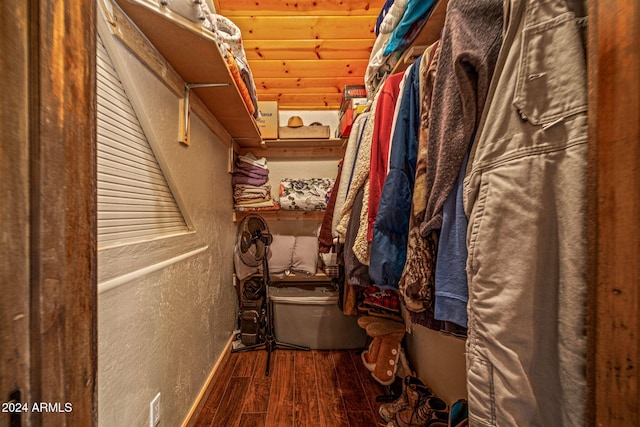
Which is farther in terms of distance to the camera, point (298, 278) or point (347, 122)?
point (298, 278)

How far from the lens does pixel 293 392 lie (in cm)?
144

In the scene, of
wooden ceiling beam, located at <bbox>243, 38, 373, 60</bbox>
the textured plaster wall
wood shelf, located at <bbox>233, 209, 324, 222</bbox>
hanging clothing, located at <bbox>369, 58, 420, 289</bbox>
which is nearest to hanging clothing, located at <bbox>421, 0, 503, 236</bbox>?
hanging clothing, located at <bbox>369, 58, 420, 289</bbox>

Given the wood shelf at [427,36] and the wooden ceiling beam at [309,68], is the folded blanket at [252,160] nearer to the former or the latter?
the wooden ceiling beam at [309,68]

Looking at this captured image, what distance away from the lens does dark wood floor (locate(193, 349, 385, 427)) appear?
1259 mm

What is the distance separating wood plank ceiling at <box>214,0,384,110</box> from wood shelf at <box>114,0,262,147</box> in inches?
24.4

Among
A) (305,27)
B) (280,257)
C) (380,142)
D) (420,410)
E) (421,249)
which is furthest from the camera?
(280,257)

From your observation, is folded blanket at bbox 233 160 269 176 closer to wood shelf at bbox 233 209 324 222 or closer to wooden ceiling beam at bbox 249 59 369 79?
wood shelf at bbox 233 209 324 222

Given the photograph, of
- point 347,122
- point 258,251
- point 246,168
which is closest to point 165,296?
point 258,251

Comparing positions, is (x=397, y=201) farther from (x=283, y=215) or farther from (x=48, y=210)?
(x=283, y=215)

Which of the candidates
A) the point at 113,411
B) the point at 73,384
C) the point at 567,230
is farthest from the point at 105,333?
the point at 567,230

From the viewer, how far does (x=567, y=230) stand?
356 mm

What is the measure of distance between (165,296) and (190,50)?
99 centimetres

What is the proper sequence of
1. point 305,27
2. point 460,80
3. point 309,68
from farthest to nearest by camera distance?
point 309,68 → point 305,27 → point 460,80

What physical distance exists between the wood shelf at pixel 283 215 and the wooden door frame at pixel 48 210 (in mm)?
1766
